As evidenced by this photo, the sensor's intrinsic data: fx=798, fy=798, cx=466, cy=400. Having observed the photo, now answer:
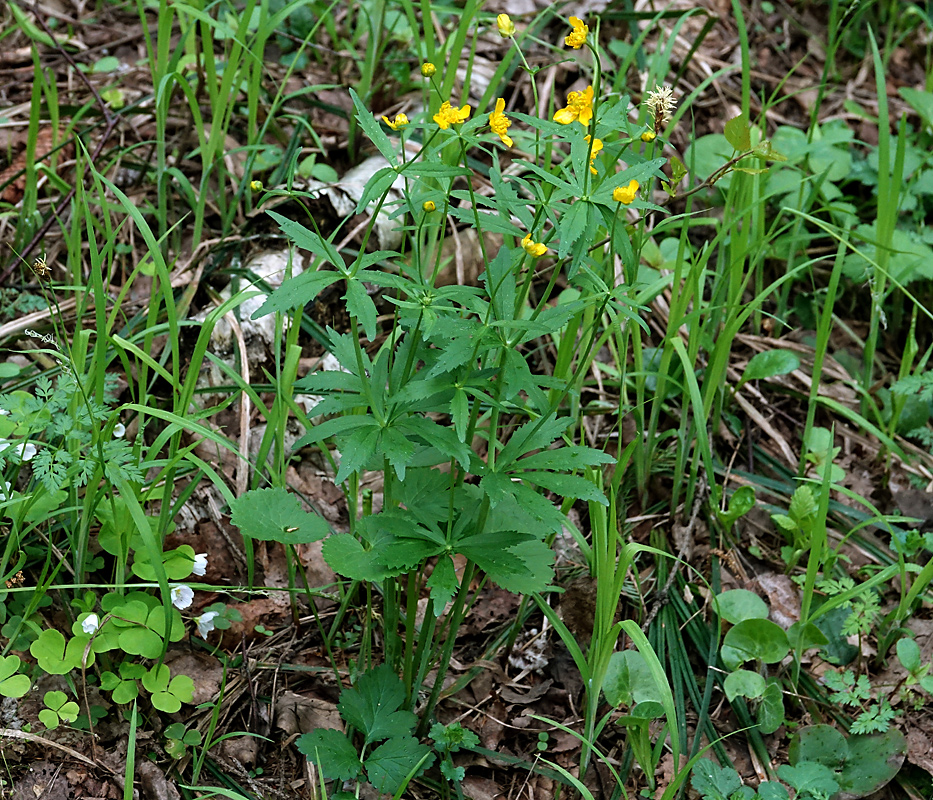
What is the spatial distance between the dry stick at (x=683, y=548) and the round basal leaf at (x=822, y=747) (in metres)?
0.40

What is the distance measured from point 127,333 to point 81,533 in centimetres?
71

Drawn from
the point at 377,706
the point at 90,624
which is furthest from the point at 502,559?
the point at 90,624

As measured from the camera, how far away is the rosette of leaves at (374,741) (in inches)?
61.4

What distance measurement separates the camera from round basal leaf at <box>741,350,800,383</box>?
226 cm

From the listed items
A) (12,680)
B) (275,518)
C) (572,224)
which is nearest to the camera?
(572,224)

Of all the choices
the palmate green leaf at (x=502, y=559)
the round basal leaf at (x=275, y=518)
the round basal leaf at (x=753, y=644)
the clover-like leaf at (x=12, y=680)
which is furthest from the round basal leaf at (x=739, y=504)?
the clover-like leaf at (x=12, y=680)

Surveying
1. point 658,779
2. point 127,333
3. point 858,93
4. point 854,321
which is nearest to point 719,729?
point 658,779

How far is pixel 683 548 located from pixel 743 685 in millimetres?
374

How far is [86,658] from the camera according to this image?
5.24 feet

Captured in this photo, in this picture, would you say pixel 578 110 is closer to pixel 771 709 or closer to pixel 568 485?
pixel 568 485

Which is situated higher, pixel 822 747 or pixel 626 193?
pixel 626 193

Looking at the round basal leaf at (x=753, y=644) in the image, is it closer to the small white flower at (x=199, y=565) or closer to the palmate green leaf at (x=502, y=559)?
the palmate green leaf at (x=502, y=559)

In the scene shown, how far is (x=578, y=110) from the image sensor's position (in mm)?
1337

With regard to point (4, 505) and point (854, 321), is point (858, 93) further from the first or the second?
point (4, 505)
